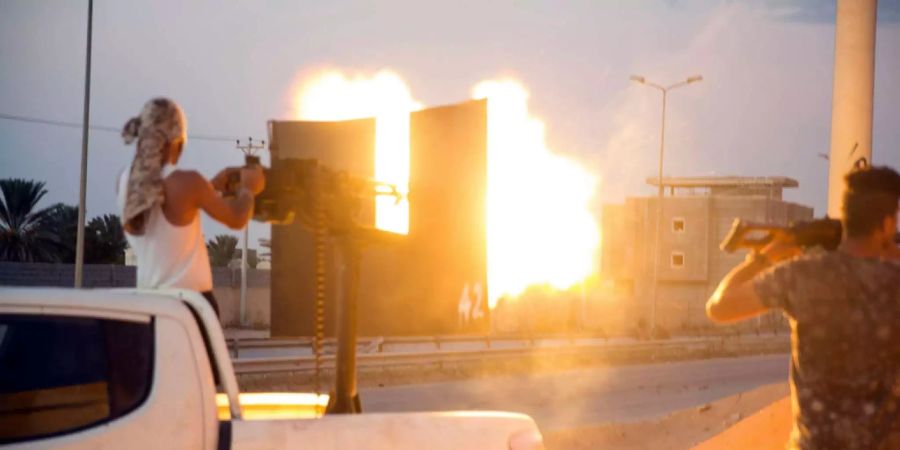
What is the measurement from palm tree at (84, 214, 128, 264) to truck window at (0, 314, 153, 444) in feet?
168

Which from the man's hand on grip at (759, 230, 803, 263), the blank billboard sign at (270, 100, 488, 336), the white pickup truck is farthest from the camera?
the blank billboard sign at (270, 100, 488, 336)

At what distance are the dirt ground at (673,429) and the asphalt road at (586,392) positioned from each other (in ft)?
8.05

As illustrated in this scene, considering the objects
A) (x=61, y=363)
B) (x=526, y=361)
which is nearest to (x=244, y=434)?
(x=61, y=363)

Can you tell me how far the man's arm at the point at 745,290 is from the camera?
395 cm

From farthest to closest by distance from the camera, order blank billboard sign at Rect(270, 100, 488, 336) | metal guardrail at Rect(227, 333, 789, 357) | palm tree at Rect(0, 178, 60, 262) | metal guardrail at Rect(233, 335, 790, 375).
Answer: palm tree at Rect(0, 178, 60, 262) < metal guardrail at Rect(227, 333, 789, 357) < metal guardrail at Rect(233, 335, 790, 375) < blank billboard sign at Rect(270, 100, 488, 336)

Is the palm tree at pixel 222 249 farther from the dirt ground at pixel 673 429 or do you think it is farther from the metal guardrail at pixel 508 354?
the dirt ground at pixel 673 429

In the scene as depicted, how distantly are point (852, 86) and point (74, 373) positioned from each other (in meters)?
4.91

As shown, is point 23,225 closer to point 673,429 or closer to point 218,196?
point 673,429

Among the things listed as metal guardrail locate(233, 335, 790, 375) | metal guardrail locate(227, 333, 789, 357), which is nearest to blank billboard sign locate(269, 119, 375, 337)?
metal guardrail locate(233, 335, 790, 375)

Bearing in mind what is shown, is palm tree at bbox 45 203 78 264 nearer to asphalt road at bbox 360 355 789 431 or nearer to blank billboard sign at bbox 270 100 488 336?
asphalt road at bbox 360 355 789 431

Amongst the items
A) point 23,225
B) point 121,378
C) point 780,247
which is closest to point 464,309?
point 780,247

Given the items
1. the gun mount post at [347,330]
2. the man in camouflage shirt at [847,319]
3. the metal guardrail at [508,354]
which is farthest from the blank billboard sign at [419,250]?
the metal guardrail at [508,354]

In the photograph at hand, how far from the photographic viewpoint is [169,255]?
13.5 ft

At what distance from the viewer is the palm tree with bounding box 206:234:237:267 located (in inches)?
2835
